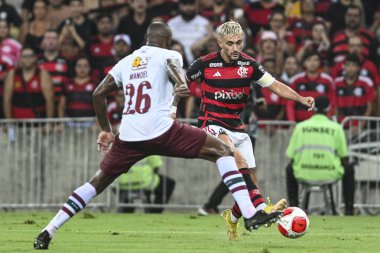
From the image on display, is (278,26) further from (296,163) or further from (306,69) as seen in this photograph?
(296,163)

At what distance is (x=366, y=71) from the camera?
22.5 meters

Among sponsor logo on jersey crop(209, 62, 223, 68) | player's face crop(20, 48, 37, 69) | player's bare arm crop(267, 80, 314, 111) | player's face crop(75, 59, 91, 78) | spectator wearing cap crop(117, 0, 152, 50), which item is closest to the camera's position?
player's bare arm crop(267, 80, 314, 111)

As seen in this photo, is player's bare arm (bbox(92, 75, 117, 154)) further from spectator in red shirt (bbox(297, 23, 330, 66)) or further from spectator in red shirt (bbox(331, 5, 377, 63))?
spectator in red shirt (bbox(331, 5, 377, 63))

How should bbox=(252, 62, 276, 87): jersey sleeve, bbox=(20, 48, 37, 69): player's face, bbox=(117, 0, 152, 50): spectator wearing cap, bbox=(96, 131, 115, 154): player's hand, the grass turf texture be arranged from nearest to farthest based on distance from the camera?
the grass turf texture
bbox=(96, 131, 115, 154): player's hand
bbox=(252, 62, 276, 87): jersey sleeve
bbox=(20, 48, 37, 69): player's face
bbox=(117, 0, 152, 50): spectator wearing cap

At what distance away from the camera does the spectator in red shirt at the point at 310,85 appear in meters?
21.7

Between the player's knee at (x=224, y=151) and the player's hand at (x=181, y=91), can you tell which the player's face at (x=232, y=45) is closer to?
the player's knee at (x=224, y=151)

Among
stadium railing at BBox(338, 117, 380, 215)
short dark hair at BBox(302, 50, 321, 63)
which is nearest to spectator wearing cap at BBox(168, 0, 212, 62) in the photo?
short dark hair at BBox(302, 50, 321, 63)

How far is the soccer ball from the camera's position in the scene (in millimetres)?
12938

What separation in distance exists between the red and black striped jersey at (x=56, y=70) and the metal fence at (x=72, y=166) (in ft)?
3.57

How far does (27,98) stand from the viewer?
23.0 m

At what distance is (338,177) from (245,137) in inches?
245

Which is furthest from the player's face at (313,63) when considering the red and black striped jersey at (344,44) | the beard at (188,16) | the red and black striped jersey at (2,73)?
the red and black striped jersey at (2,73)

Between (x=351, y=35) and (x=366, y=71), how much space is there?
4.10 feet

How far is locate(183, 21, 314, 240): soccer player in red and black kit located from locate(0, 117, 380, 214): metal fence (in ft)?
23.4
